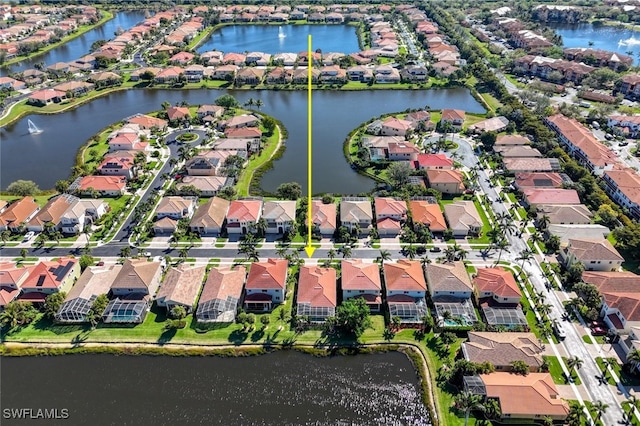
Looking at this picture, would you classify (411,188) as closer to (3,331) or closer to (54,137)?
(3,331)

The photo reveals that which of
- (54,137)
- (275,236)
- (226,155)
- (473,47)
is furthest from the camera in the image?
(473,47)

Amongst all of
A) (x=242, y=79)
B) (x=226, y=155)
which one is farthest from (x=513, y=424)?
(x=242, y=79)

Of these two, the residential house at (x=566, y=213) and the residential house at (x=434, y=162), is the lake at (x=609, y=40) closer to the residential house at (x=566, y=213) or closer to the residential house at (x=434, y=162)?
the residential house at (x=434, y=162)

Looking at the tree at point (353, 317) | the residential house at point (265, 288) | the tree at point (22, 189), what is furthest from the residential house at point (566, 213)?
the tree at point (22, 189)

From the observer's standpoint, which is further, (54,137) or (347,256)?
(54,137)

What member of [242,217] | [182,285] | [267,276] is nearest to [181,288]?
[182,285]

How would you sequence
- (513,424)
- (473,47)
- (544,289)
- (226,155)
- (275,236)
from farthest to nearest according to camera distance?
(473,47) < (226,155) < (275,236) < (544,289) < (513,424)
